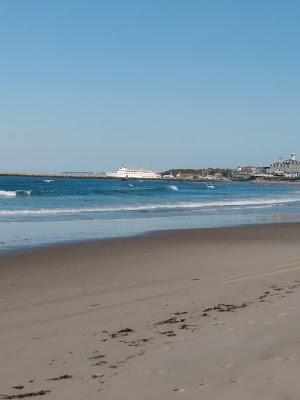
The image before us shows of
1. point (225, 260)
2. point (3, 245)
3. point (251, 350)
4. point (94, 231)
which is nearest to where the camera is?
point (251, 350)

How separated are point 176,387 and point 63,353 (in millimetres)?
1651

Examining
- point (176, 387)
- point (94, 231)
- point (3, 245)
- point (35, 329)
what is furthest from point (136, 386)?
point (94, 231)

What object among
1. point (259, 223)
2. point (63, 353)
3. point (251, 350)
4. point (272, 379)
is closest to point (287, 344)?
point (251, 350)

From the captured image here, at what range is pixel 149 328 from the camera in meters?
6.84

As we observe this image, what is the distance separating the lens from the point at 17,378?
5098mm

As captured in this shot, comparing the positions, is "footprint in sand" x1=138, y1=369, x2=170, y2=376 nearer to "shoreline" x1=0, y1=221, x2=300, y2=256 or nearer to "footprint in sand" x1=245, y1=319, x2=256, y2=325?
"footprint in sand" x1=245, y1=319, x2=256, y2=325

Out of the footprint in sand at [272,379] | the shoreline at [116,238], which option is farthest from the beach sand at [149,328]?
the shoreline at [116,238]

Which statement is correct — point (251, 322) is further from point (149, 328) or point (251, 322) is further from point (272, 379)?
point (272, 379)

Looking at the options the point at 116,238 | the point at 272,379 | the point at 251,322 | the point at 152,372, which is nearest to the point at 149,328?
the point at 251,322

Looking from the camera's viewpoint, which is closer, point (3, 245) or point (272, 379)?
point (272, 379)

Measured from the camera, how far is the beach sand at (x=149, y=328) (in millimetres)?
4723

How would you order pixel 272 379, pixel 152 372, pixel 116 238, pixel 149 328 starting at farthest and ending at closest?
pixel 116 238, pixel 149 328, pixel 152 372, pixel 272 379

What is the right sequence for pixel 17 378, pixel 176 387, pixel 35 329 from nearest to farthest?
pixel 176 387
pixel 17 378
pixel 35 329

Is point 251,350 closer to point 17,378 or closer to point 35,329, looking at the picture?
point 17,378
